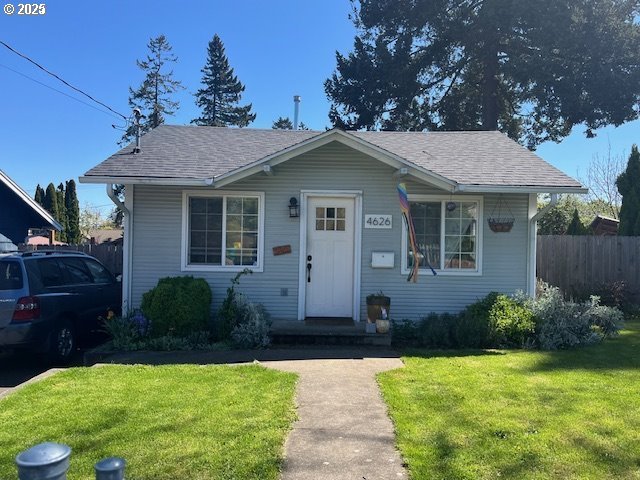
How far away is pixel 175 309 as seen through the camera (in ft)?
26.7

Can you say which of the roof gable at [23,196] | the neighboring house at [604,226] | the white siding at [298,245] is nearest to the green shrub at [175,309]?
the white siding at [298,245]

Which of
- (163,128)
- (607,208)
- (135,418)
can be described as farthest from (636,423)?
(607,208)

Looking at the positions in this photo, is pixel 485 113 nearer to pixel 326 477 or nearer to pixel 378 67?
pixel 378 67

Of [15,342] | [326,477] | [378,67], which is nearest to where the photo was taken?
[326,477]

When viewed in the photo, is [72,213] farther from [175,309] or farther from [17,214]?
[175,309]

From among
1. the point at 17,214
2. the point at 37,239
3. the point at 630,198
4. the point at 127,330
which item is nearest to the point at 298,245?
the point at 127,330

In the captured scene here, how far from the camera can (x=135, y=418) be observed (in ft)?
15.7

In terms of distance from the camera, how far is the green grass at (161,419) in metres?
3.83

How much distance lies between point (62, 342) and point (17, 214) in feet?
35.7

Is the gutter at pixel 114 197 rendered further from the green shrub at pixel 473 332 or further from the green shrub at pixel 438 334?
the green shrub at pixel 473 332

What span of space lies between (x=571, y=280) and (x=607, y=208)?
19.5 meters

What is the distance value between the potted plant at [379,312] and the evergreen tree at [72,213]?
1025 inches

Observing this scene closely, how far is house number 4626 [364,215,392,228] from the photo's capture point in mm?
9328

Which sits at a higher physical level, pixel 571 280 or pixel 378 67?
pixel 378 67
